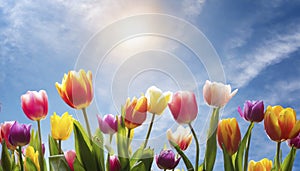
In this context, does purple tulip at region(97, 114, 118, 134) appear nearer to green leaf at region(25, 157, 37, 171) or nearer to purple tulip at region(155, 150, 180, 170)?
purple tulip at region(155, 150, 180, 170)

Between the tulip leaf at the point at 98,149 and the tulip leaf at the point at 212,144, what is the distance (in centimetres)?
40

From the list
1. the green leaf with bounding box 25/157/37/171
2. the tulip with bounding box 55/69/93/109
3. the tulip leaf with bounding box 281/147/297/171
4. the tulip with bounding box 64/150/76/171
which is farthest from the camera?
the tulip leaf with bounding box 281/147/297/171

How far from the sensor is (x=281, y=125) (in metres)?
1.66

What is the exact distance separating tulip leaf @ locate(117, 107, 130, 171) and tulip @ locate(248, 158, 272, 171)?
23.6 inches

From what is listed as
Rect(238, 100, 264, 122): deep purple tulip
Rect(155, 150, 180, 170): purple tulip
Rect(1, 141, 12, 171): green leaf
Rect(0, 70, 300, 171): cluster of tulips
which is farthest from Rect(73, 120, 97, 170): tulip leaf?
Rect(238, 100, 264, 122): deep purple tulip

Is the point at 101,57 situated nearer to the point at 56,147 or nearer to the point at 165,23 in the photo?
the point at 165,23

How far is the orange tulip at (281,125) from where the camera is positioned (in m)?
1.65

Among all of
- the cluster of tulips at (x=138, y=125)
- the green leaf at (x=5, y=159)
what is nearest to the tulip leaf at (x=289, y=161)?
the cluster of tulips at (x=138, y=125)

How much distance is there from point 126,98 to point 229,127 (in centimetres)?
42

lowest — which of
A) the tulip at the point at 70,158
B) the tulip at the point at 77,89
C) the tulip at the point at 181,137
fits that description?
the tulip at the point at 70,158

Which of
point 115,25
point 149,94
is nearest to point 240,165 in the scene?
point 149,94

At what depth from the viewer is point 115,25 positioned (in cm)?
159

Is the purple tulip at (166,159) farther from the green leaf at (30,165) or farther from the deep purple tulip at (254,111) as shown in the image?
the green leaf at (30,165)

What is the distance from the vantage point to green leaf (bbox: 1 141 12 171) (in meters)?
1.68
